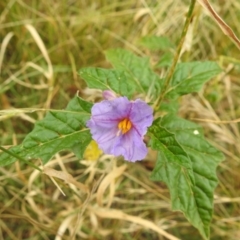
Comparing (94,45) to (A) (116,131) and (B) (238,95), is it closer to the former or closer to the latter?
(B) (238,95)

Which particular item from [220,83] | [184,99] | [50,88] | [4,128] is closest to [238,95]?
[220,83]

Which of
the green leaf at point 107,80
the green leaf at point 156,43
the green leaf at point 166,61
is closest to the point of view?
the green leaf at point 107,80

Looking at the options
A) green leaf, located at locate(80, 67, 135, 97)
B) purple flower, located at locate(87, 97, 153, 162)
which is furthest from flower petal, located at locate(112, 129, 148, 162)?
green leaf, located at locate(80, 67, 135, 97)

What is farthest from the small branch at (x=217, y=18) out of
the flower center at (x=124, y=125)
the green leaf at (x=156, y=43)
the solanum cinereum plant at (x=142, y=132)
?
the green leaf at (x=156, y=43)

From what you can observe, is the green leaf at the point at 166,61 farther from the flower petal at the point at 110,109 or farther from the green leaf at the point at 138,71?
the flower petal at the point at 110,109

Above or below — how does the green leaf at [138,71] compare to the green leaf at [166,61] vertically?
above

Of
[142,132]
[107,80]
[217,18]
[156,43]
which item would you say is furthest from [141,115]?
[156,43]
